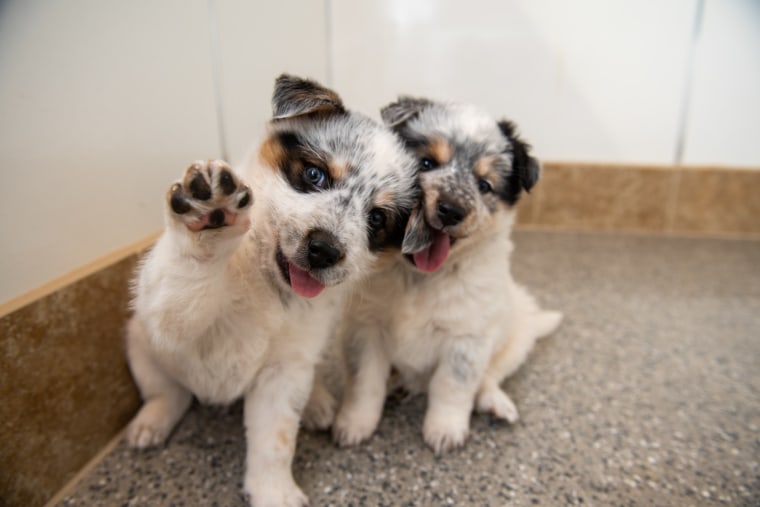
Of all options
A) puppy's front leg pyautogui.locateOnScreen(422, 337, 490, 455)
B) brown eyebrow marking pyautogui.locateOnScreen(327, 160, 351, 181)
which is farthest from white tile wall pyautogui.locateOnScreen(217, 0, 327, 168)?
puppy's front leg pyautogui.locateOnScreen(422, 337, 490, 455)

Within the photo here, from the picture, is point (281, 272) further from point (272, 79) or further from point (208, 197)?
point (272, 79)

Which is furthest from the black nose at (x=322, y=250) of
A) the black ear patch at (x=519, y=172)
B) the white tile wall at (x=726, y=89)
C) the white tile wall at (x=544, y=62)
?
the white tile wall at (x=726, y=89)

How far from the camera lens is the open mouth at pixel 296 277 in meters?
1.38

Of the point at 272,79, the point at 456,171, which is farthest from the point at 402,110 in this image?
the point at 272,79

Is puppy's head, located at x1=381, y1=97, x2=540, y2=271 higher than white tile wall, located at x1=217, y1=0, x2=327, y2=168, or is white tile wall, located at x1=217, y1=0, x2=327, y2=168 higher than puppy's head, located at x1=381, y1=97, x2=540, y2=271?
white tile wall, located at x1=217, y1=0, x2=327, y2=168

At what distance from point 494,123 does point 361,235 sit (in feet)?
3.09

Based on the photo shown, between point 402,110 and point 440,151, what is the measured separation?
26cm

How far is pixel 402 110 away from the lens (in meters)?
1.93

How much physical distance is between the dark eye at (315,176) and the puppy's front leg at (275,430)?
0.59 meters

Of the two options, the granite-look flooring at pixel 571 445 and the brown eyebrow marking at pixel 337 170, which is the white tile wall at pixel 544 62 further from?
the brown eyebrow marking at pixel 337 170

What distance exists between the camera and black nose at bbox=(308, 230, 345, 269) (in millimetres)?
1302

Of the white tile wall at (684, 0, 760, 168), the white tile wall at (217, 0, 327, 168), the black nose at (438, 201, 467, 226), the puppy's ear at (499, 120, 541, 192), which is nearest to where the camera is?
the black nose at (438, 201, 467, 226)

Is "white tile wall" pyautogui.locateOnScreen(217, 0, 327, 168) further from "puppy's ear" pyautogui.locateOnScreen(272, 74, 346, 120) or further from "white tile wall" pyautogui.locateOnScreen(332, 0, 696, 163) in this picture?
"white tile wall" pyautogui.locateOnScreen(332, 0, 696, 163)

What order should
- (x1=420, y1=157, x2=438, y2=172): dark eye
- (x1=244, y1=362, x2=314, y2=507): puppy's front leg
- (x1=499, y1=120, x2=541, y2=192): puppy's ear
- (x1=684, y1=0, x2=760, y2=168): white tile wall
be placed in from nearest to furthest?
1. (x1=244, y1=362, x2=314, y2=507): puppy's front leg
2. (x1=420, y1=157, x2=438, y2=172): dark eye
3. (x1=499, y1=120, x2=541, y2=192): puppy's ear
4. (x1=684, y1=0, x2=760, y2=168): white tile wall
